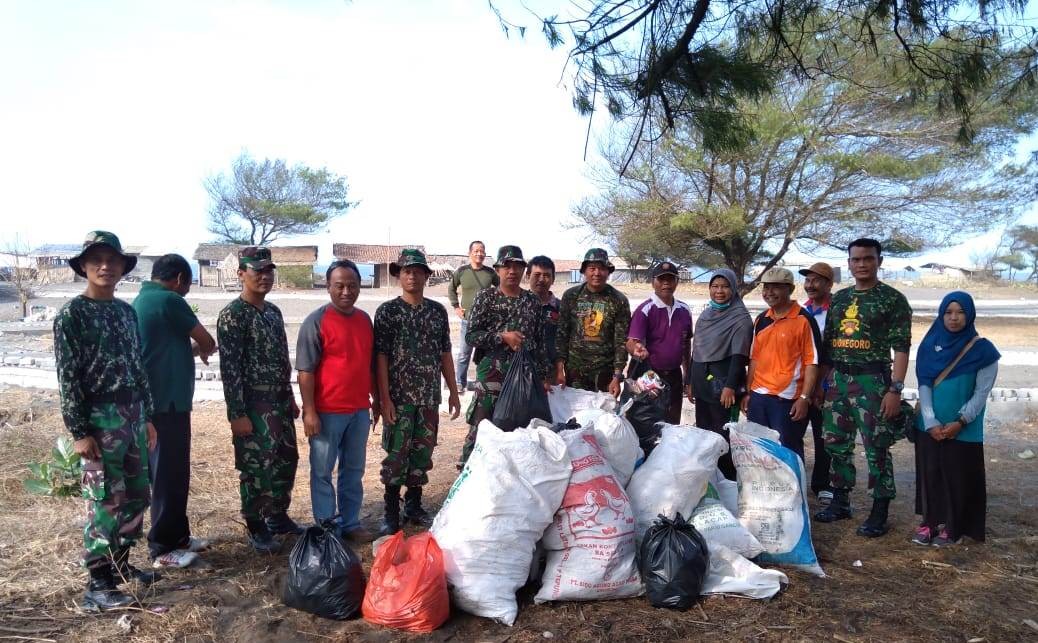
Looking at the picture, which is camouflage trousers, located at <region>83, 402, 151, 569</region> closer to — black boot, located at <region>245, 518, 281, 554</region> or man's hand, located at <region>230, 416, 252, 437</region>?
man's hand, located at <region>230, 416, 252, 437</region>

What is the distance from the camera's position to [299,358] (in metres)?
3.69

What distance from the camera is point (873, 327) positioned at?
13.4 feet

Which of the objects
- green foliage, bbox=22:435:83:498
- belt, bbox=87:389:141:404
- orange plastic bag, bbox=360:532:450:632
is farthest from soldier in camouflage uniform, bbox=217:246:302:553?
green foliage, bbox=22:435:83:498

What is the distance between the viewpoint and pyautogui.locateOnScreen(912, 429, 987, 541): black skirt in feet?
12.7

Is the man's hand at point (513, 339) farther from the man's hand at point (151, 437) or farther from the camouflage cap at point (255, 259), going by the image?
the man's hand at point (151, 437)

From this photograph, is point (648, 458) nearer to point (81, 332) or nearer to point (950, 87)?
point (81, 332)

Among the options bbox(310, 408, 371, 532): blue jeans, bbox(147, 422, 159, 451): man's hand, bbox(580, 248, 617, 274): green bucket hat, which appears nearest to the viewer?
bbox(147, 422, 159, 451): man's hand

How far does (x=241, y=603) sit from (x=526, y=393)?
171cm

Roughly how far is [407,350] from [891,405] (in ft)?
9.12

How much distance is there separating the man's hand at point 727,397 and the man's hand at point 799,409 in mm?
375

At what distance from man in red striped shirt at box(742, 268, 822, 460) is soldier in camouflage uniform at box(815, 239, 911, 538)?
152 millimetres

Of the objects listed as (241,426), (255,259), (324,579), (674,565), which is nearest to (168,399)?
(241,426)

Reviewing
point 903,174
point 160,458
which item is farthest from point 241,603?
point 903,174

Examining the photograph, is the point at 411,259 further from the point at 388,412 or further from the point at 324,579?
the point at 324,579
